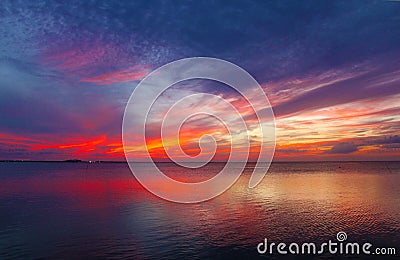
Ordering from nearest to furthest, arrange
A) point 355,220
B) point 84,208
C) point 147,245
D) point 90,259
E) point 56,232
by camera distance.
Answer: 1. point 90,259
2. point 147,245
3. point 56,232
4. point 355,220
5. point 84,208

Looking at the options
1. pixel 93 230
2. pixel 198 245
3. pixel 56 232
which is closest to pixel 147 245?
pixel 198 245

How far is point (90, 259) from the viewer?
8828 mm

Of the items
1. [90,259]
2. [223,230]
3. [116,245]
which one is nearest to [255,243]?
[223,230]

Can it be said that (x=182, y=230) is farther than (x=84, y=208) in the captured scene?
No

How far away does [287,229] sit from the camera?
12.6m

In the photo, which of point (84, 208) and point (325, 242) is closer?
point (325, 242)

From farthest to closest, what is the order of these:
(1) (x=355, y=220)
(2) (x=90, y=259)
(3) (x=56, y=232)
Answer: (1) (x=355, y=220), (3) (x=56, y=232), (2) (x=90, y=259)

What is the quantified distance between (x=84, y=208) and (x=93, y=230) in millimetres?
5832

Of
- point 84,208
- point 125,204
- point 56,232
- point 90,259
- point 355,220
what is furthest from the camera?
point 125,204

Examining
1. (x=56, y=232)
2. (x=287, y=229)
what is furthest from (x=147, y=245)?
(x=287, y=229)

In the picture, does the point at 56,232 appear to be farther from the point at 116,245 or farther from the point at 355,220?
the point at 355,220

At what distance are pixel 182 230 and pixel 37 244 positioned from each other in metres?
5.27

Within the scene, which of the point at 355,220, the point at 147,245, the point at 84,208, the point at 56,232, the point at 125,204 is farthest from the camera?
the point at 125,204

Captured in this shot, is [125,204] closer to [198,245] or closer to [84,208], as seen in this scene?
[84,208]
